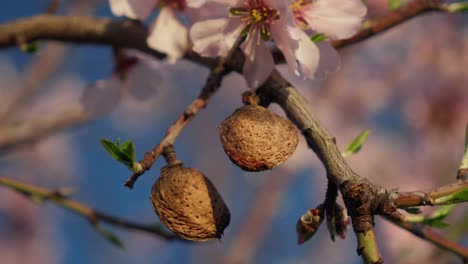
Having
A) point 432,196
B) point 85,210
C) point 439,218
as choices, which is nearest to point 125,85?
point 85,210

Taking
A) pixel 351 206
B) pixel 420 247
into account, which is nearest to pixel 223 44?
pixel 351 206

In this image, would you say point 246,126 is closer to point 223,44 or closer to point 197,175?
point 197,175

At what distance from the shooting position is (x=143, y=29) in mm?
1361

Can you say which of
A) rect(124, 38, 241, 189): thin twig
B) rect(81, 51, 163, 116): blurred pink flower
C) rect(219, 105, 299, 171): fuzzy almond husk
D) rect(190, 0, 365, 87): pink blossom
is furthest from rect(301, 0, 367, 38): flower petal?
rect(81, 51, 163, 116): blurred pink flower

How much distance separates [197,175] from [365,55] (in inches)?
163

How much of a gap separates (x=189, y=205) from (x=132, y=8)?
1.84 feet

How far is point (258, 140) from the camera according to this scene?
31.4 inches

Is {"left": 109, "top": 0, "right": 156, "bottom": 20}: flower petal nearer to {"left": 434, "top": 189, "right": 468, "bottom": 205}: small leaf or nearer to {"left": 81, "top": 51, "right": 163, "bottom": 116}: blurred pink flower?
{"left": 81, "top": 51, "right": 163, "bottom": 116}: blurred pink flower

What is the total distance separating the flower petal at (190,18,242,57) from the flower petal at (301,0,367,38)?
0.15 m

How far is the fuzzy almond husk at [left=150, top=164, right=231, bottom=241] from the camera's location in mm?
792

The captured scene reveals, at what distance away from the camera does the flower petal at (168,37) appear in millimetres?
1281

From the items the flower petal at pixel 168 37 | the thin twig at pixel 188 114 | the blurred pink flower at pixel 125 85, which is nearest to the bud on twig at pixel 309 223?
the thin twig at pixel 188 114

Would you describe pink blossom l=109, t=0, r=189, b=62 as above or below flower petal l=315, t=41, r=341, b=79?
below

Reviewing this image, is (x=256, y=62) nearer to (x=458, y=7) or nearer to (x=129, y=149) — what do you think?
(x=129, y=149)
